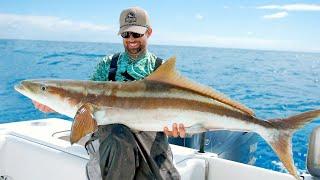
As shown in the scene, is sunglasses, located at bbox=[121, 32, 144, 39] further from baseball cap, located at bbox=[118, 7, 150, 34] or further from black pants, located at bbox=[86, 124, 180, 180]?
black pants, located at bbox=[86, 124, 180, 180]

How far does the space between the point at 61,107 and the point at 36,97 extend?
0.22m

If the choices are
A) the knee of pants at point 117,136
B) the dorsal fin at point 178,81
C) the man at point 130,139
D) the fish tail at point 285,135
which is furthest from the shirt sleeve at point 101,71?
the fish tail at point 285,135

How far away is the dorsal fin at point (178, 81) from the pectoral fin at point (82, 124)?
0.52 metres

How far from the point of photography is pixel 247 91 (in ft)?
87.0

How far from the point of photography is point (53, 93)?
10.3ft

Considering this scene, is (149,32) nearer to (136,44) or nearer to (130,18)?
(136,44)

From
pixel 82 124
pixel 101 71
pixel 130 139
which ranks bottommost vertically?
pixel 130 139

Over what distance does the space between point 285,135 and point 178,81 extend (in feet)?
2.74

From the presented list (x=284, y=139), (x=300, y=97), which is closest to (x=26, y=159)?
(x=284, y=139)

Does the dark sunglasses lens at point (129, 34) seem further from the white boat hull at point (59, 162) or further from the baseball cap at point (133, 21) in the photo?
the white boat hull at point (59, 162)

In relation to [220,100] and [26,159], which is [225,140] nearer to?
[26,159]

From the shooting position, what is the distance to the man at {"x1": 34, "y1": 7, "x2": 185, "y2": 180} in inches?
127

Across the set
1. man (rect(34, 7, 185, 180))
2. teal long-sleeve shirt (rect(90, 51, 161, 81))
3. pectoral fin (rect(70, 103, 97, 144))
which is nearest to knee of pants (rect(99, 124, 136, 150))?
man (rect(34, 7, 185, 180))

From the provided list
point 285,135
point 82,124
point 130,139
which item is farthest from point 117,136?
point 285,135
